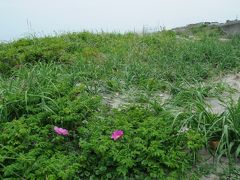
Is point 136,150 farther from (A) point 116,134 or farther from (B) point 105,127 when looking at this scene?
(B) point 105,127

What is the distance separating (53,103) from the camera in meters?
4.05

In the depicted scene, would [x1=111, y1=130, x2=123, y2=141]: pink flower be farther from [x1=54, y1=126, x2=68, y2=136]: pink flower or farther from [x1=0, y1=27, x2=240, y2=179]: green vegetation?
[x1=54, y1=126, x2=68, y2=136]: pink flower

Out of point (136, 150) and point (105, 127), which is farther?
point (105, 127)

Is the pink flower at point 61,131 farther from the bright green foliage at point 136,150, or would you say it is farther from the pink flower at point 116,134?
the pink flower at point 116,134

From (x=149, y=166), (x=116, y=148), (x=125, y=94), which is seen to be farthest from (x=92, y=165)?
(x=125, y=94)

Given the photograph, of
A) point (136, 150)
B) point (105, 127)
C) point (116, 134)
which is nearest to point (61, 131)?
point (105, 127)

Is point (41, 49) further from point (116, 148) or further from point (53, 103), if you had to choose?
point (116, 148)

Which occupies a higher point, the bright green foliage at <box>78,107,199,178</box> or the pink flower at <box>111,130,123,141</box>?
the pink flower at <box>111,130,123,141</box>

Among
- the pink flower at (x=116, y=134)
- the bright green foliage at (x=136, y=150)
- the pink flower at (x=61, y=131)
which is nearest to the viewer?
the bright green foliage at (x=136, y=150)

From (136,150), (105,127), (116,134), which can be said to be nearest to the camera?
(136,150)

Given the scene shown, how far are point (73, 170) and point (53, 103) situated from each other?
3.49ft

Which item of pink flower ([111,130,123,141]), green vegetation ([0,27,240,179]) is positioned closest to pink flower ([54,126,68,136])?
green vegetation ([0,27,240,179])

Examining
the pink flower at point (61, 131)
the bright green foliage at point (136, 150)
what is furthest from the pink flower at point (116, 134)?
the pink flower at point (61, 131)

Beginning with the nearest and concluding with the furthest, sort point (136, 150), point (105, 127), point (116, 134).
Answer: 1. point (136, 150)
2. point (116, 134)
3. point (105, 127)
